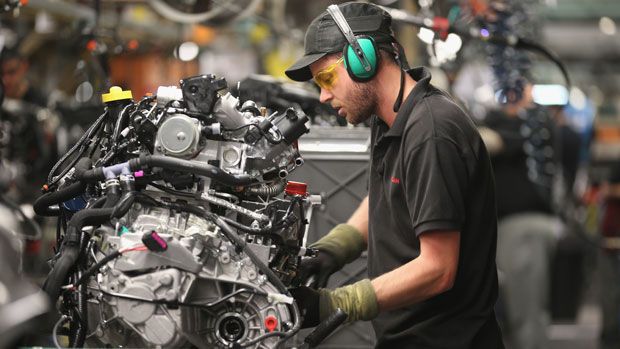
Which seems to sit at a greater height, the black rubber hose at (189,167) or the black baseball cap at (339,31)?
the black baseball cap at (339,31)

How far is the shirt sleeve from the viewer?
3.67 meters

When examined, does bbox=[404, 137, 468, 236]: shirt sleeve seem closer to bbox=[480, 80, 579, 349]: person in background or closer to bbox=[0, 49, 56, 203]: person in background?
bbox=[0, 49, 56, 203]: person in background

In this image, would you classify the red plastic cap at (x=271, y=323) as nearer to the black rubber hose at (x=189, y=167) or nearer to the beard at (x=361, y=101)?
the black rubber hose at (x=189, y=167)

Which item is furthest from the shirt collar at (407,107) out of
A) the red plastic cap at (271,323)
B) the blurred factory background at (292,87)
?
the red plastic cap at (271,323)

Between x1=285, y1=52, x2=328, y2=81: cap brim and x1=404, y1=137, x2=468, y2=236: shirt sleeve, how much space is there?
500mm

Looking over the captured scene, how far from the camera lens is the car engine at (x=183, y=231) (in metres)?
3.62

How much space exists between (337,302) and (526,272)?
5468mm

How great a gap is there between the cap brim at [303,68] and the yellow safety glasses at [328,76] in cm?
5

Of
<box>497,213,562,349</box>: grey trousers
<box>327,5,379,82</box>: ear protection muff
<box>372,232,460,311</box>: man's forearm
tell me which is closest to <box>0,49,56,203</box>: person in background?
<box>497,213,562,349</box>: grey trousers

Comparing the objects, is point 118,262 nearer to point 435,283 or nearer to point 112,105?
point 112,105

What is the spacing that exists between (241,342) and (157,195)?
22.9 inches

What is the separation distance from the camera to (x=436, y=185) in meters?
3.68

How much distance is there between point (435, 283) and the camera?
3729 millimetres

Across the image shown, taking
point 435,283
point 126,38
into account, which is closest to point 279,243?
point 435,283
